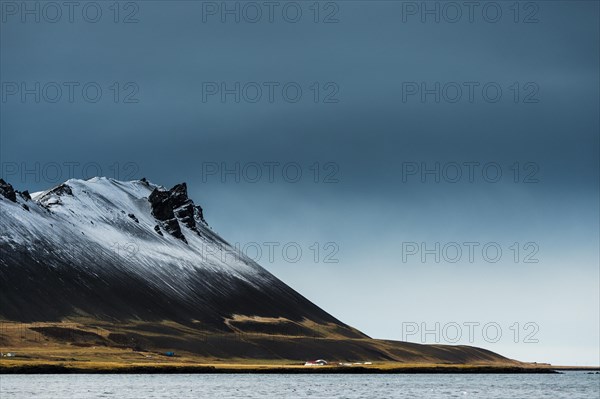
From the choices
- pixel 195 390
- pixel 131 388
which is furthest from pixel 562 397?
pixel 131 388

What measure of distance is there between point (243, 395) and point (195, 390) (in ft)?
64.0

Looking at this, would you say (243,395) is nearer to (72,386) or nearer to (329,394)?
(329,394)

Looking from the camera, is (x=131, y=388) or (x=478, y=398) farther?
(x=131, y=388)

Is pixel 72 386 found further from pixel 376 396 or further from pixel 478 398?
pixel 478 398

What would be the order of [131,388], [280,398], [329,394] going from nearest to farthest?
[280,398], [329,394], [131,388]

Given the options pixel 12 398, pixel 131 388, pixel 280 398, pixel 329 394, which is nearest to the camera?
pixel 12 398

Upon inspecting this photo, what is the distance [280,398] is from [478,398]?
35.1 m

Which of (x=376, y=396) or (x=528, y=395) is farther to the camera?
(x=528, y=395)

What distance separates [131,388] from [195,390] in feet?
43.8

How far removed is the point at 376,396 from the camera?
574 feet

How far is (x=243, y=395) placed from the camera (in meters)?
175

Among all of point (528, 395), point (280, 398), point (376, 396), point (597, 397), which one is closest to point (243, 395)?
point (280, 398)

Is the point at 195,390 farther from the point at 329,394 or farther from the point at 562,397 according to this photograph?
the point at 562,397

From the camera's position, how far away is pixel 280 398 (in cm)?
16600
